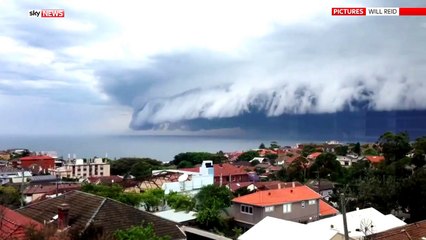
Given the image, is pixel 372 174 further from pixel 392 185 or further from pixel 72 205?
pixel 72 205

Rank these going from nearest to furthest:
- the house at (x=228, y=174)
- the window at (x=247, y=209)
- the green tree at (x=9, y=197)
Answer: the window at (x=247, y=209) < the green tree at (x=9, y=197) < the house at (x=228, y=174)

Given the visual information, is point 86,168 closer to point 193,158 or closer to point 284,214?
point 193,158

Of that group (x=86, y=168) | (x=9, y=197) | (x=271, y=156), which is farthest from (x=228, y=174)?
(x=271, y=156)

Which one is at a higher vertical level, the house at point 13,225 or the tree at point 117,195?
the house at point 13,225

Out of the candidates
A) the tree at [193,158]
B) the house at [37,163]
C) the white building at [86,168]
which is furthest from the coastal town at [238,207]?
the tree at [193,158]

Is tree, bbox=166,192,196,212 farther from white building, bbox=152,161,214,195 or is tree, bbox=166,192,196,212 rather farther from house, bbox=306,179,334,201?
house, bbox=306,179,334,201

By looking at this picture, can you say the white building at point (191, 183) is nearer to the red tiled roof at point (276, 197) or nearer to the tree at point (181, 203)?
the tree at point (181, 203)

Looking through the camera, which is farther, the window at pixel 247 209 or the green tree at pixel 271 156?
the green tree at pixel 271 156
